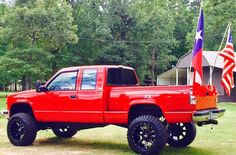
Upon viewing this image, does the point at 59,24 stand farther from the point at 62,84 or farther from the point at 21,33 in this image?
the point at 62,84

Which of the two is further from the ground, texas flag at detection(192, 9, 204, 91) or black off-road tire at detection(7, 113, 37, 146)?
texas flag at detection(192, 9, 204, 91)

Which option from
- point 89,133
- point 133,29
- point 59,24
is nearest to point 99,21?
point 133,29

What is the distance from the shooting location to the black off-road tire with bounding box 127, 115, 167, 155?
843 cm

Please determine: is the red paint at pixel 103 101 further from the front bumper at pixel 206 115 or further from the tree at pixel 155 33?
the tree at pixel 155 33

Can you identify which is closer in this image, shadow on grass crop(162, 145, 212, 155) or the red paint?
the red paint

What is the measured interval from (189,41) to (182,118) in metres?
46.1

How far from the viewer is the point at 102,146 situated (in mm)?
10156

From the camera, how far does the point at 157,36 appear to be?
5400 cm

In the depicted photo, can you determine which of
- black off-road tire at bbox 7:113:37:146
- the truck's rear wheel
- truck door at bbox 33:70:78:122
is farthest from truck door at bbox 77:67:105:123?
the truck's rear wheel

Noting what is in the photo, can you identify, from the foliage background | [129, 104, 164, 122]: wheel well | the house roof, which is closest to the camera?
[129, 104, 164, 122]: wheel well

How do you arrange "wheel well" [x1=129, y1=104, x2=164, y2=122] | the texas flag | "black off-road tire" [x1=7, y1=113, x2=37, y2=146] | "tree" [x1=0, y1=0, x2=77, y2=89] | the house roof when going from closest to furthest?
the texas flag < "wheel well" [x1=129, y1=104, x2=164, y2=122] < "black off-road tire" [x1=7, y1=113, x2=37, y2=146] < the house roof < "tree" [x1=0, y1=0, x2=77, y2=89]

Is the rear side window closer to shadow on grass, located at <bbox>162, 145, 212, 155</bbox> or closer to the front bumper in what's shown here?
shadow on grass, located at <bbox>162, 145, 212, 155</bbox>

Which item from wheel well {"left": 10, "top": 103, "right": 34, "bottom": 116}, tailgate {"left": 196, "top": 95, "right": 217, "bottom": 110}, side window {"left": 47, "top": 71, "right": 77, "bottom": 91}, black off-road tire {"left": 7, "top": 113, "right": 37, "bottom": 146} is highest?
side window {"left": 47, "top": 71, "right": 77, "bottom": 91}

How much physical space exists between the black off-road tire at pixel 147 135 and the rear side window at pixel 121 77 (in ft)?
4.20
